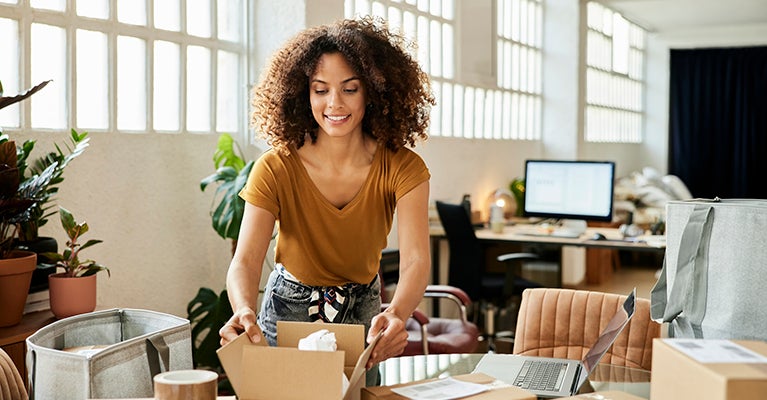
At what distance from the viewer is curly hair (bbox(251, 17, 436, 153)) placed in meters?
2.21

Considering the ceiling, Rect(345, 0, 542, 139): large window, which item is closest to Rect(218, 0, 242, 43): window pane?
Rect(345, 0, 542, 139): large window

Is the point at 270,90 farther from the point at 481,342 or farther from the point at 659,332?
the point at 481,342

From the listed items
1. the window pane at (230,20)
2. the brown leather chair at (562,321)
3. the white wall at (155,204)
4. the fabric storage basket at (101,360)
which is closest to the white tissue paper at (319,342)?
the fabric storage basket at (101,360)

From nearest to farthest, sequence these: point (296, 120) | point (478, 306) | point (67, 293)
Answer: point (296, 120) → point (67, 293) → point (478, 306)

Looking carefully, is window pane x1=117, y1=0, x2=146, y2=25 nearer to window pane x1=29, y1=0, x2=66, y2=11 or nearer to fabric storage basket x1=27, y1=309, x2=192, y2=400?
window pane x1=29, y1=0, x2=66, y2=11

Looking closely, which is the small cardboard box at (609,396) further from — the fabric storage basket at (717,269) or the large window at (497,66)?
the large window at (497,66)

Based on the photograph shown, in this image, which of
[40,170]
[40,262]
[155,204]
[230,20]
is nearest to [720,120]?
[230,20]

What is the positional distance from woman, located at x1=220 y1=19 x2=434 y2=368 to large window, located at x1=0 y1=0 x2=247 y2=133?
4.04 ft

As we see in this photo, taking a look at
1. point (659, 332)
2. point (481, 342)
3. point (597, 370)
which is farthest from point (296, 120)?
point (481, 342)

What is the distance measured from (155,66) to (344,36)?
5.70 ft

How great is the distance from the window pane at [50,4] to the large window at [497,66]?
181 centimetres

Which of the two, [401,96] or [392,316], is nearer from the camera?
[392,316]

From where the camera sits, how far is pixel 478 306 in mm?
5129

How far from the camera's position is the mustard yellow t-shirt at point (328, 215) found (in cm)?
223
